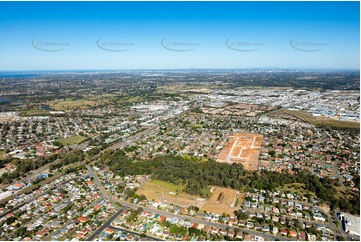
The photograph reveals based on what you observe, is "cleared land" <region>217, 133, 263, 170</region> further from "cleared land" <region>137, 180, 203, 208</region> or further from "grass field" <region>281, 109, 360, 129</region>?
"grass field" <region>281, 109, 360, 129</region>

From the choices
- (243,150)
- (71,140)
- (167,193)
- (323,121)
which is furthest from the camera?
(323,121)

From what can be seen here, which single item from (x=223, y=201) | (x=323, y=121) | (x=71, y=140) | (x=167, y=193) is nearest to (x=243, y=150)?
(x=223, y=201)

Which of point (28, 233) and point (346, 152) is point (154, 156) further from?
point (346, 152)

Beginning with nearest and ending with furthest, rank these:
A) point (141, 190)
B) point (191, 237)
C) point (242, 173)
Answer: point (191, 237) < point (141, 190) < point (242, 173)

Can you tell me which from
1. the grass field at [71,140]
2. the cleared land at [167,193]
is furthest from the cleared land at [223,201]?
the grass field at [71,140]

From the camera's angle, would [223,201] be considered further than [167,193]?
No

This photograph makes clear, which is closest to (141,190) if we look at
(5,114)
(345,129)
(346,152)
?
(346,152)

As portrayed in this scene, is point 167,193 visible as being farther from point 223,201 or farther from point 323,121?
point 323,121
